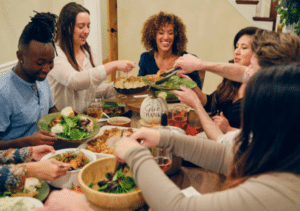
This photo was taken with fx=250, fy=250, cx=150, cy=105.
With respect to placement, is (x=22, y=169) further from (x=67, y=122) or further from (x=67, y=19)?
(x=67, y=19)

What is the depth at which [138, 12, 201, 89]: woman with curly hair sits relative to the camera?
116 inches

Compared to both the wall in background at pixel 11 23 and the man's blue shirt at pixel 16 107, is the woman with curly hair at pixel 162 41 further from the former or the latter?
the man's blue shirt at pixel 16 107

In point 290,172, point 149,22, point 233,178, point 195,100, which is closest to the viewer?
point 290,172

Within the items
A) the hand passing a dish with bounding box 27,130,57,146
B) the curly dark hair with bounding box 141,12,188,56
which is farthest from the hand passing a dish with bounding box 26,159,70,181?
the curly dark hair with bounding box 141,12,188,56

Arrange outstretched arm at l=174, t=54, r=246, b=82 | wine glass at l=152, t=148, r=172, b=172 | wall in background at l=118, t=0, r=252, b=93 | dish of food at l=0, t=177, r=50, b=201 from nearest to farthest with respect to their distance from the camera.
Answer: dish of food at l=0, t=177, r=50, b=201 < wine glass at l=152, t=148, r=172, b=172 < outstretched arm at l=174, t=54, r=246, b=82 < wall in background at l=118, t=0, r=252, b=93

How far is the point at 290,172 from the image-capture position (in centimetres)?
65

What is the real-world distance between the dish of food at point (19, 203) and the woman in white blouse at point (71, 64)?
1164 mm

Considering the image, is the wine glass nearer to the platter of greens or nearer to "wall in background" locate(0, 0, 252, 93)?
the platter of greens

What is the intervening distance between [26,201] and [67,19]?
1734 mm

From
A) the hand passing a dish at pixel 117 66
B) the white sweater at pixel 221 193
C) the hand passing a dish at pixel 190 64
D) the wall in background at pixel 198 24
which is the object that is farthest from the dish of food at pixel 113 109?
the wall in background at pixel 198 24


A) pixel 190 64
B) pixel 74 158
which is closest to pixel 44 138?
pixel 74 158

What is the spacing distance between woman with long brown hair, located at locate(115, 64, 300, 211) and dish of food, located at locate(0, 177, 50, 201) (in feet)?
1.43

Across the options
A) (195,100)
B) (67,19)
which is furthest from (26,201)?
(67,19)

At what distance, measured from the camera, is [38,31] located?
1.47 m
